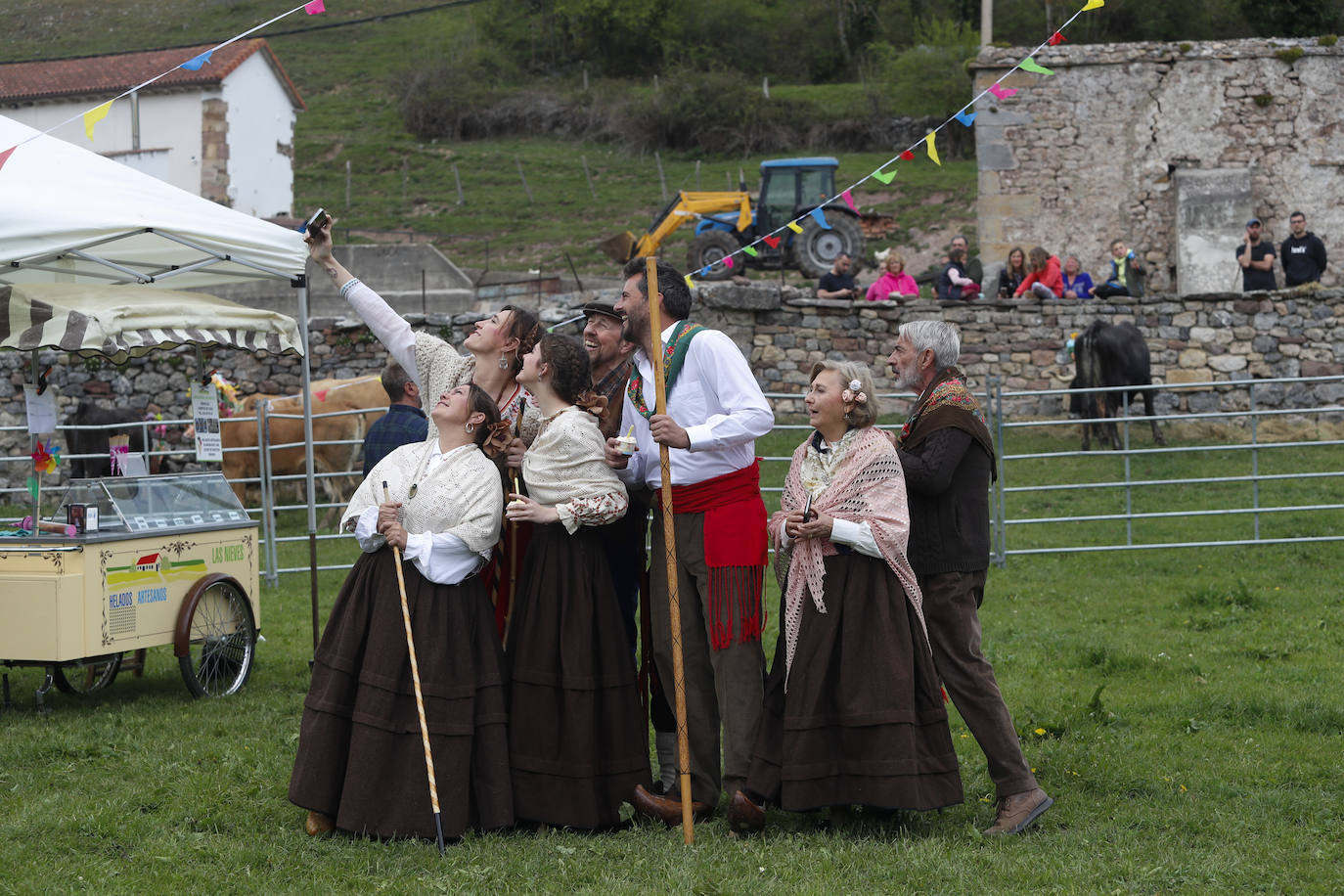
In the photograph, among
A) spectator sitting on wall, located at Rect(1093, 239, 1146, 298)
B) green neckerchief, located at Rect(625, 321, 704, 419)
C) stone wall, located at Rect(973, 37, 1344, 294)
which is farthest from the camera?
stone wall, located at Rect(973, 37, 1344, 294)

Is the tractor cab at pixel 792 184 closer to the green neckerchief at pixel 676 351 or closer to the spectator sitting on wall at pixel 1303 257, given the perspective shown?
the spectator sitting on wall at pixel 1303 257

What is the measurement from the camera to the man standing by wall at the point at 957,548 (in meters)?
4.43

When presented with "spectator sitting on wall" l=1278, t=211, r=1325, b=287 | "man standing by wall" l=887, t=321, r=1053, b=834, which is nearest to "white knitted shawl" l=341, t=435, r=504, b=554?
"man standing by wall" l=887, t=321, r=1053, b=834

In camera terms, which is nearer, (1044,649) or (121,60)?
(1044,649)

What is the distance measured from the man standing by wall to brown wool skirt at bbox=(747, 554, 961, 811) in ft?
0.58

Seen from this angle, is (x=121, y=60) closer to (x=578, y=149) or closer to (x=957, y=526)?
(x=578, y=149)

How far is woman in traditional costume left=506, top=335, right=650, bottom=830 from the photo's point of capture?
14.6 feet

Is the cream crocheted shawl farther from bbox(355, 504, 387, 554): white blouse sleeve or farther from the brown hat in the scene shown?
bbox(355, 504, 387, 554): white blouse sleeve

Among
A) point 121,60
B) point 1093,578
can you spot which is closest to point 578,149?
point 121,60

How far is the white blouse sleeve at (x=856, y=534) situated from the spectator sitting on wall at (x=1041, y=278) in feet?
36.6

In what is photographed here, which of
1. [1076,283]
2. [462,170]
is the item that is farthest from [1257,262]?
[462,170]

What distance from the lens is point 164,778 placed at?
5.09 meters

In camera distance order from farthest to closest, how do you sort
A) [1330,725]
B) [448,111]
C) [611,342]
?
1. [448,111]
2. [1330,725]
3. [611,342]

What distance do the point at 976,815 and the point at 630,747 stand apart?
1.25 m
